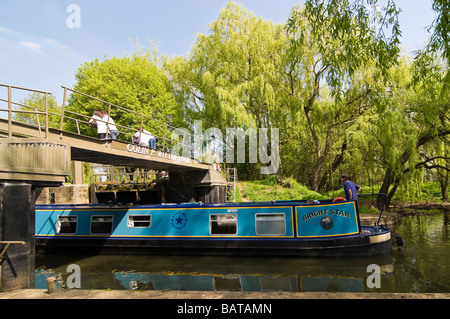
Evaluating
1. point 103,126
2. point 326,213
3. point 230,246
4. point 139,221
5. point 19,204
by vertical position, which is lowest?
point 230,246

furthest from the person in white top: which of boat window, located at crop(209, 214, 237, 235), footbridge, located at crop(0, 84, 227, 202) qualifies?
boat window, located at crop(209, 214, 237, 235)

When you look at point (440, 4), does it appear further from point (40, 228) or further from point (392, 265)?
point (40, 228)

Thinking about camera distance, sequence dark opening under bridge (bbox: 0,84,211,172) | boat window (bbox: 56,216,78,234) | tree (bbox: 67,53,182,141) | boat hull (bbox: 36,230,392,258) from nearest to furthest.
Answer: dark opening under bridge (bbox: 0,84,211,172) → boat hull (bbox: 36,230,392,258) → boat window (bbox: 56,216,78,234) → tree (bbox: 67,53,182,141)

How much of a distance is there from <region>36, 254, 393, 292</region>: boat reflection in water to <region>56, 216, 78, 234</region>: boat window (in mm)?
1470

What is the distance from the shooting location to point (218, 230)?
10648 millimetres

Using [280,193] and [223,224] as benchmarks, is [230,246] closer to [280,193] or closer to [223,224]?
[223,224]

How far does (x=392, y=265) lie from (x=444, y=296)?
18.2 feet

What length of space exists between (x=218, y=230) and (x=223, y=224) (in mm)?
272

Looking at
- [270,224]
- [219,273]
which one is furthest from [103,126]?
[270,224]

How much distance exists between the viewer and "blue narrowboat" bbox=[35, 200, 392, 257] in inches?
379

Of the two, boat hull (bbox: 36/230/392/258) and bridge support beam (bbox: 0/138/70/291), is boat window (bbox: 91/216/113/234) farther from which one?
bridge support beam (bbox: 0/138/70/291)

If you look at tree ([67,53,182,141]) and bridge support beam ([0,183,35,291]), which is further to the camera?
tree ([67,53,182,141])

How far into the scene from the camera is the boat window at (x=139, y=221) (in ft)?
37.1
